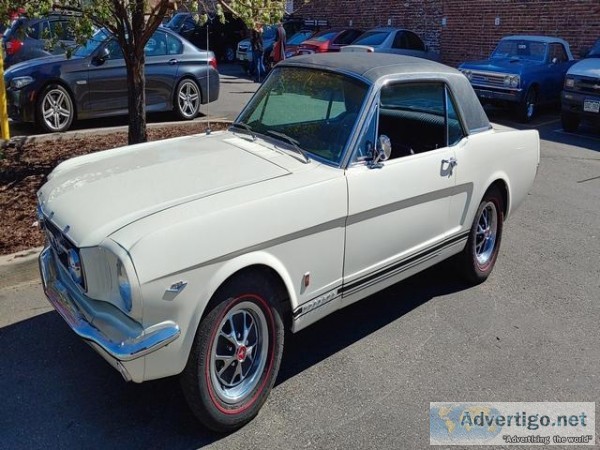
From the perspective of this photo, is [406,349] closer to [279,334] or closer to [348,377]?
[348,377]

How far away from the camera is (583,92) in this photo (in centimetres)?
1077

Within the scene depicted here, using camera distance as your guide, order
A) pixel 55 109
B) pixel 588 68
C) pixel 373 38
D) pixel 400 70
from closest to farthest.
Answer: pixel 400 70, pixel 55 109, pixel 588 68, pixel 373 38

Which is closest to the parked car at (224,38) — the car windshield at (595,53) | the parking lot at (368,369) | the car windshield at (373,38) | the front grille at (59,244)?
the car windshield at (373,38)

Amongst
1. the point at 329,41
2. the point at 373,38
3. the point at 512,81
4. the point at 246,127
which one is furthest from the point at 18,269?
the point at 329,41

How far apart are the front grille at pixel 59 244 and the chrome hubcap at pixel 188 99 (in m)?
7.23

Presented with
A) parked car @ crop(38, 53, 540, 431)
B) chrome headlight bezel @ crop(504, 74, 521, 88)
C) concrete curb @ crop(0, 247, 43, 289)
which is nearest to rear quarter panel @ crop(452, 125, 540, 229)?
parked car @ crop(38, 53, 540, 431)

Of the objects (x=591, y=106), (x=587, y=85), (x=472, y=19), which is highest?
(x=472, y=19)

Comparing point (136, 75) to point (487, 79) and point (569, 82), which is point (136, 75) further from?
point (569, 82)

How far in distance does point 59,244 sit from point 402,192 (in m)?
2.08

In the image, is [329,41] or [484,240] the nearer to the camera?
[484,240]

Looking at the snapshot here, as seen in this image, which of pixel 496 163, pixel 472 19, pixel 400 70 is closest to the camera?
pixel 400 70

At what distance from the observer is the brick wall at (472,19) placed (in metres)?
15.2

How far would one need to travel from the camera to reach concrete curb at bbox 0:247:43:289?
4586 mm

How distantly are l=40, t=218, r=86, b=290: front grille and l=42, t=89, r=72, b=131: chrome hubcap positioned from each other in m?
5.96
